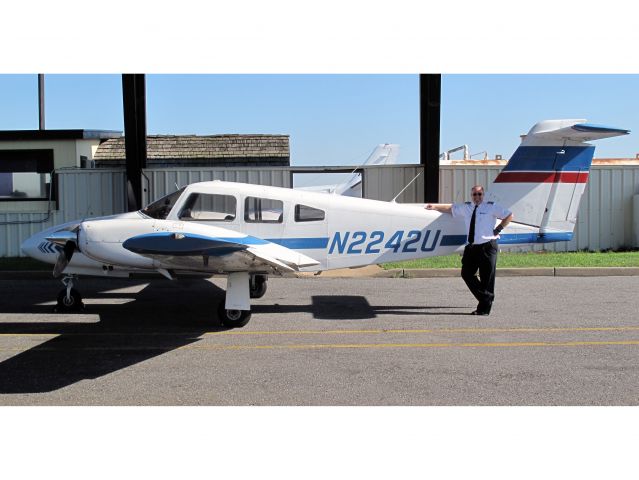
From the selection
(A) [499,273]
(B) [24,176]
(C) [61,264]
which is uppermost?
(B) [24,176]

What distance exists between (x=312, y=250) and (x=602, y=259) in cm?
859

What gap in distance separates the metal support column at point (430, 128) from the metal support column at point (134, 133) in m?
6.95

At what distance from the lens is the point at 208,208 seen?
30.0 ft

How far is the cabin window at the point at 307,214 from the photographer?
30.5ft

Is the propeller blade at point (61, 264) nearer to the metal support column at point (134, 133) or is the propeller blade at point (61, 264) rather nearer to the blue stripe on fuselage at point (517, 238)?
the blue stripe on fuselage at point (517, 238)

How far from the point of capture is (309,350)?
7.29 metres

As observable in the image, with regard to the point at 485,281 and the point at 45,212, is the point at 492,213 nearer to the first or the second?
the point at 485,281

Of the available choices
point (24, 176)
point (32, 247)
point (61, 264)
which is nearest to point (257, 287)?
point (61, 264)

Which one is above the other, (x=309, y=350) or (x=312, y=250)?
(x=312, y=250)

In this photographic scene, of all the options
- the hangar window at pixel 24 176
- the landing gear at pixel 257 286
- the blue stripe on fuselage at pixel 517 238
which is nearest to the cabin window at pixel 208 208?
the landing gear at pixel 257 286

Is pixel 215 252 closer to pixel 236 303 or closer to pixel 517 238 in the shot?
pixel 236 303

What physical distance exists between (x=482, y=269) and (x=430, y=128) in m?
7.34

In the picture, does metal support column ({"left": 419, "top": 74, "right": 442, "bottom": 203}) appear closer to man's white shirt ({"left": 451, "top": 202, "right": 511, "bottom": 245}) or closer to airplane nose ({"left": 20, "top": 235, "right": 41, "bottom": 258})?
man's white shirt ({"left": 451, "top": 202, "right": 511, "bottom": 245})

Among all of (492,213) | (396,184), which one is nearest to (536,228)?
(492,213)
